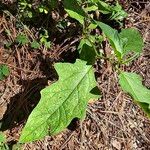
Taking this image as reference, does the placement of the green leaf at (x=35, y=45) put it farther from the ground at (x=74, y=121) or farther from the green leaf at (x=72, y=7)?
the green leaf at (x=72, y=7)

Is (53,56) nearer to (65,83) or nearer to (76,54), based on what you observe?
(76,54)

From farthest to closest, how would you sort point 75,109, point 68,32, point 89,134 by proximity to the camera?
point 68,32 → point 89,134 → point 75,109

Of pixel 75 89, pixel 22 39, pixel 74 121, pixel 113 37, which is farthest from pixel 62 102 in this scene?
pixel 22 39

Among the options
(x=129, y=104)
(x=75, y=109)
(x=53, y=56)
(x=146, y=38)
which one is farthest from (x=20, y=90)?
(x=146, y=38)

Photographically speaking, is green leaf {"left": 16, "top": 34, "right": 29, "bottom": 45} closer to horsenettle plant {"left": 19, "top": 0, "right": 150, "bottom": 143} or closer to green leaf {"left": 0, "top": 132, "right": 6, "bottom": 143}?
horsenettle plant {"left": 19, "top": 0, "right": 150, "bottom": 143}

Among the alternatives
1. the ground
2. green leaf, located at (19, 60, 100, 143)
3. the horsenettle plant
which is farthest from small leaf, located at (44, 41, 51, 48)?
green leaf, located at (19, 60, 100, 143)

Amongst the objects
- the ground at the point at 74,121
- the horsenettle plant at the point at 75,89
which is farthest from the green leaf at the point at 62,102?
the ground at the point at 74,121
